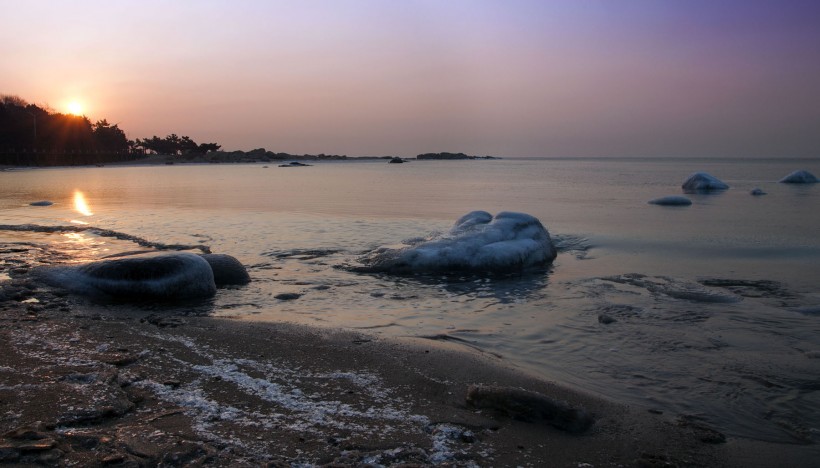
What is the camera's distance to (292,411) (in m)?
3.50

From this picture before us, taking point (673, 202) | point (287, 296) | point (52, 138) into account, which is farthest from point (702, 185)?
point (52, 138)

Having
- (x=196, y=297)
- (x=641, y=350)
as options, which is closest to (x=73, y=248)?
(x=196, y=297)

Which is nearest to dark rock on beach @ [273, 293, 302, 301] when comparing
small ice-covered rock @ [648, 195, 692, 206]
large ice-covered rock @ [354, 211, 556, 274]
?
large ice-covered rock @ [354, 211, 556, 274]

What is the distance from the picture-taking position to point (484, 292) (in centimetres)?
727

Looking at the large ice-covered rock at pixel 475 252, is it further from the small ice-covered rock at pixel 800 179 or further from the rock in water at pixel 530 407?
the small ice-covered rock at pixel 800 179

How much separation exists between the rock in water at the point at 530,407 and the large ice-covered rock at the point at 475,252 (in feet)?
15.5

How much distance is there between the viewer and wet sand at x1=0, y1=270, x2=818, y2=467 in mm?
2982

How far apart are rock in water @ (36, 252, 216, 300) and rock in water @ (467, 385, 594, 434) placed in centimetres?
426

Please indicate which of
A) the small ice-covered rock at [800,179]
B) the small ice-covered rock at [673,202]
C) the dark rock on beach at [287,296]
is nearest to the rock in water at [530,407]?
the dark rock on beach at [287,296]

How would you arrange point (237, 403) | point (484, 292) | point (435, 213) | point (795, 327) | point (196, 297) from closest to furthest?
1. point (237, 403)
2. point (795, 327)
3. point (196, 297)
4. point (484, 292)
5. point (435, 213)

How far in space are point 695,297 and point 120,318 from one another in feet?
21.3

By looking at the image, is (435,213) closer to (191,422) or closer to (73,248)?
(73,248)

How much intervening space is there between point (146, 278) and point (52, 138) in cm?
7794

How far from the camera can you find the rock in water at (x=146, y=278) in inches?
259
